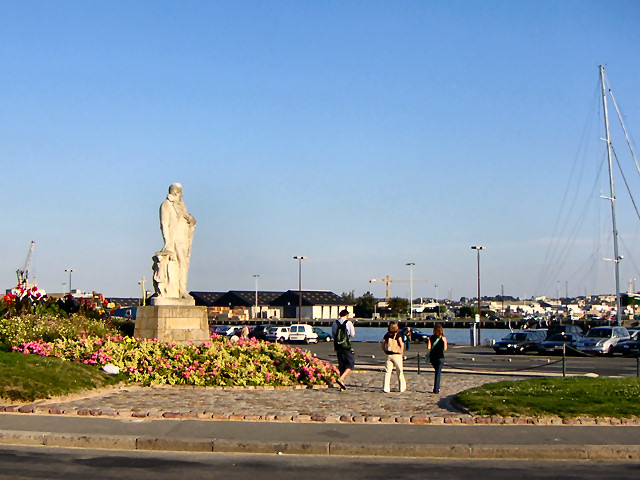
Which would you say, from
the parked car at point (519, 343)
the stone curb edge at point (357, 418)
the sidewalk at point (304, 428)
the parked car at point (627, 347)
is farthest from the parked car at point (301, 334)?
the stone curb edge at point (357, 418)

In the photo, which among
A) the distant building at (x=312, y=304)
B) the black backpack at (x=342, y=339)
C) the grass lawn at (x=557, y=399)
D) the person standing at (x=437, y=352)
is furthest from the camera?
the distant building at (x=312, y=304)

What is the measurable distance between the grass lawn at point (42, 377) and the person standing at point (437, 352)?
271 inches

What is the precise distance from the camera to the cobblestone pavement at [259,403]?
42.5 feet

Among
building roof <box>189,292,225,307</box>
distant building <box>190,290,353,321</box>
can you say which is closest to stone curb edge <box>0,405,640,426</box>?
distant building <box>190,290,353,321</box>

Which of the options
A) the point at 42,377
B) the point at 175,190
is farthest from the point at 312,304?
the point at 42,377

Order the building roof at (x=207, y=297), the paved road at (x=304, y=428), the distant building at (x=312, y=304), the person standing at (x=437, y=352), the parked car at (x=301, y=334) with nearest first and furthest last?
the paved road at (x=304, y=428) → the person standing at (x=437, y=352) → the parked car at (x=301, y=334) → the distant building at (x=312, y=304) → the building roof at (x=207, y=297)

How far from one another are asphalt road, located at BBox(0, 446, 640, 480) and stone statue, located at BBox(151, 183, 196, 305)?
10.5 m

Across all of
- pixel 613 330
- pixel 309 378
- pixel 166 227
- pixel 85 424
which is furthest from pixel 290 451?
pixel 613 330

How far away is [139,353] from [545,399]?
30.2 feet

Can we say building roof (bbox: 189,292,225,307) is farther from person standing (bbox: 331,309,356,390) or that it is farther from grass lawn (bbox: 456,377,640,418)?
grass lawn (bbox: 456,377,640,418)

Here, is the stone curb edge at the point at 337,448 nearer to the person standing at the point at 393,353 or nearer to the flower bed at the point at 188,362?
the flower bed at the point at 188,362

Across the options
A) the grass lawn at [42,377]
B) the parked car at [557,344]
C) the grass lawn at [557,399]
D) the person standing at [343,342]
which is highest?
the person standing at [343,342]

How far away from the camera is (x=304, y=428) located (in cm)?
1173

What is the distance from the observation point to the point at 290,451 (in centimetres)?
1040
